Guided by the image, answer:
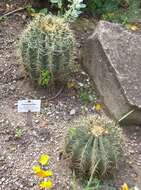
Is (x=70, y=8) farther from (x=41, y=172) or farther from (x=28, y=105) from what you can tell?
(x=41, y=172)

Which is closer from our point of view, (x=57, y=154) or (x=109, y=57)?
(x=57, y=154)

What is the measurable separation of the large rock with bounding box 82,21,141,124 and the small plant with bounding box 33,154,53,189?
70 centimetres

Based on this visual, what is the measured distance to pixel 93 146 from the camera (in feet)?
10.5

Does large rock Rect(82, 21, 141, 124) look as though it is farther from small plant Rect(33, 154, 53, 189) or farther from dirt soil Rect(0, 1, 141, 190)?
small plant Rect(33, 154, 53, 189)

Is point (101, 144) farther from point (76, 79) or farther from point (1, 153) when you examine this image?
point (76, 79)

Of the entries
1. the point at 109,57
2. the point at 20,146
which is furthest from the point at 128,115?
the point at 20,146

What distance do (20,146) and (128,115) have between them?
77 centimetres

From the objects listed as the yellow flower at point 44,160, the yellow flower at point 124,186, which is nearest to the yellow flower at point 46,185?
the yellow flower at point 44,160

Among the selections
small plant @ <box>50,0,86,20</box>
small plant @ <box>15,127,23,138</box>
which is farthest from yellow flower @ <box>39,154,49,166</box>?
small plant @ <box>50,0,86,20</box>

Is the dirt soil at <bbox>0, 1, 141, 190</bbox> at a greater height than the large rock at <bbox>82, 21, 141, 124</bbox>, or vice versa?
the large rock at <bbox>82, 21, 141, 124</bbox>

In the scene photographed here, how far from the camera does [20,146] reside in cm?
365

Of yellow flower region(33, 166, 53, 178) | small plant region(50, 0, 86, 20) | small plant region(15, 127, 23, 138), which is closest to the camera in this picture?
yellow flower region(33, 166, 53, 178)

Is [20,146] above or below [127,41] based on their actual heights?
below

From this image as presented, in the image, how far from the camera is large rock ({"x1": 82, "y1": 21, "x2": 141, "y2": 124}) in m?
3.86
